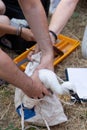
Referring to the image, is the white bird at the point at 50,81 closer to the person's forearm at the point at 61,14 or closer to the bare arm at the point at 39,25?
the bare arm at the point at 39,25

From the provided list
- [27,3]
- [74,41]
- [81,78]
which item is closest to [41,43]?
[27,3]

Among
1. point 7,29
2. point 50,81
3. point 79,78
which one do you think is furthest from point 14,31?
point 50,81

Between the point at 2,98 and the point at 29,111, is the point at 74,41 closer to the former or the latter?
the point at 2,98

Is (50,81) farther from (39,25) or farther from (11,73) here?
(39,25)

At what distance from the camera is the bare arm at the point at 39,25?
5.48 ft

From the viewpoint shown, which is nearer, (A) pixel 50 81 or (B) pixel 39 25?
(A) pixel 50 81

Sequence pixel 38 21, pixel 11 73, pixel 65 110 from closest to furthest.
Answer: pixel 11 73, pixel 38 21, pixel 65 110

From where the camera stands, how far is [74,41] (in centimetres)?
245

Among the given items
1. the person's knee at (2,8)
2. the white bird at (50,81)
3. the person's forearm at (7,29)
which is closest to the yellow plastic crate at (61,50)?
the person's forearm at (7,29)

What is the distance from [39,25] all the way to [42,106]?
1.40 ft

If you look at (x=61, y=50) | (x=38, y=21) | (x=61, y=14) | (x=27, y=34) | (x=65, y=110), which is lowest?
(x=65, y=110)

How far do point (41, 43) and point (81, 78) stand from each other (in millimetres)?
496

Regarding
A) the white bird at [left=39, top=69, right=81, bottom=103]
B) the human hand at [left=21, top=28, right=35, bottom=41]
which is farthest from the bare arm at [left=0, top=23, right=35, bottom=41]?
the white bird at [left=39, top=69, right=81, bottom=103]

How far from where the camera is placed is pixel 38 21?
5.48ft
